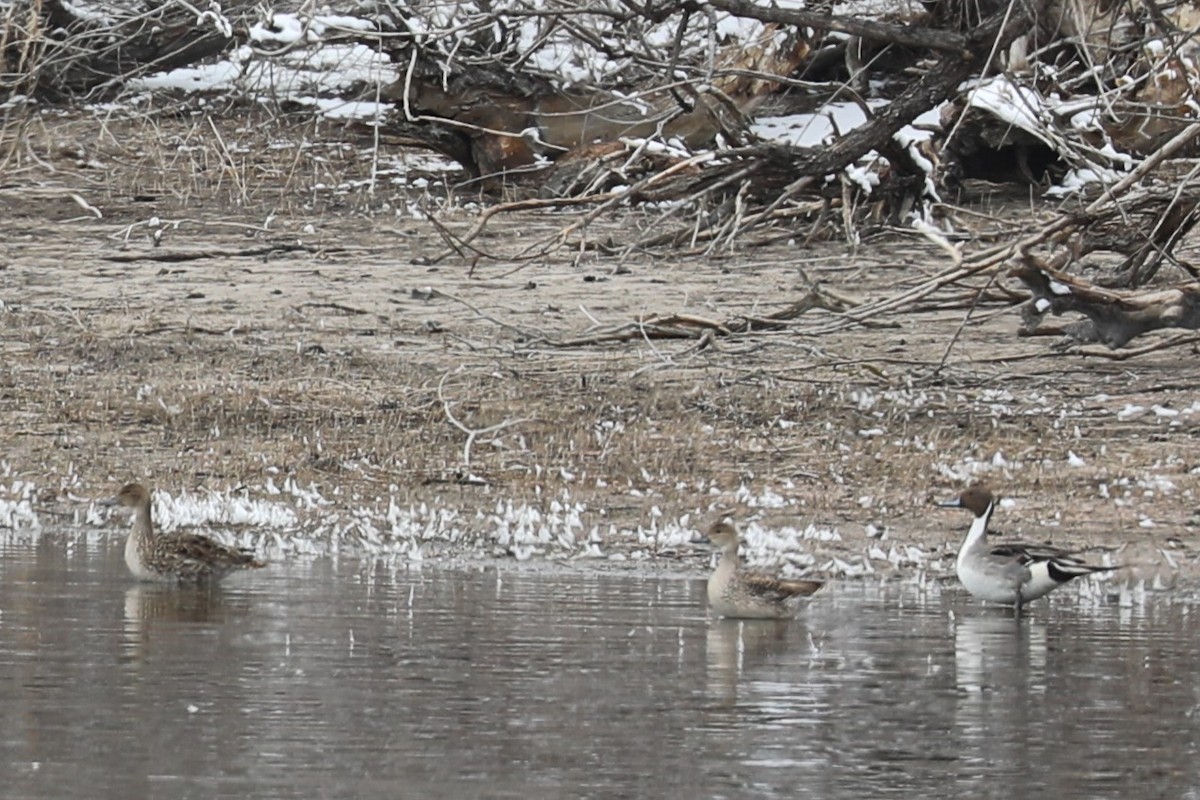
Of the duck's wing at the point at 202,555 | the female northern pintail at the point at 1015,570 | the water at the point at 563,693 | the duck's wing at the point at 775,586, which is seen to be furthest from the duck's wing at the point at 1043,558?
the duck's wing at the point at 202,555

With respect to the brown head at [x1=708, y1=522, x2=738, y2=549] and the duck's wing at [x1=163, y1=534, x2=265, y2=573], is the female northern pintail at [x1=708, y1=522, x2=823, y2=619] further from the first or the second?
the duck's wing at [x1=163, y1=534, x2=265, y2=573]

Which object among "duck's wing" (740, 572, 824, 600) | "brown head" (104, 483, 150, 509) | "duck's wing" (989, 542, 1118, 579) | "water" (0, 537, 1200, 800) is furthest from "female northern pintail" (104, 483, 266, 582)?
"duck's wing" (989, 542, 1118, 579)

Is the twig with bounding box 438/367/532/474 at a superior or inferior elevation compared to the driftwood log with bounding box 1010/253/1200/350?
inferior

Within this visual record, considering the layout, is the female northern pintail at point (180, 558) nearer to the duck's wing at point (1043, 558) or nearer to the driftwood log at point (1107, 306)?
the duck's wing at point (1043, 558)

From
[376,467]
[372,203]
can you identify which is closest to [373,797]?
[376,467]

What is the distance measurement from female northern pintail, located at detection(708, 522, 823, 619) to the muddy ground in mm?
1488

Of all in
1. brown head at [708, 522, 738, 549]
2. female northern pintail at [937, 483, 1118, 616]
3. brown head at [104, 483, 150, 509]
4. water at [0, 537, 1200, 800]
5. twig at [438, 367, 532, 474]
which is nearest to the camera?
water at [0, 537, 1200, 800]

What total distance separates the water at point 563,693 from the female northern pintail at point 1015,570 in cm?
11

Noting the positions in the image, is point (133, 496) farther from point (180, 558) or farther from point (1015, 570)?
point (1015, 570)

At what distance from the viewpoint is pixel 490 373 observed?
14148 millimetres

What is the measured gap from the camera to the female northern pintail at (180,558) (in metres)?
9.68

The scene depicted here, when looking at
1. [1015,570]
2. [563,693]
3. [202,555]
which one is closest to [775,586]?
[1015,570]

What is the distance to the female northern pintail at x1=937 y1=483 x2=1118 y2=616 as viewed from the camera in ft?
30.6

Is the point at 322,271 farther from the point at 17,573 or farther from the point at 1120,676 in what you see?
the point at 1120,676
